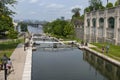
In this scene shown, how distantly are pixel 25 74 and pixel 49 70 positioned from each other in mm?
7088

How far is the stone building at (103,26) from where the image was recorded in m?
59.5

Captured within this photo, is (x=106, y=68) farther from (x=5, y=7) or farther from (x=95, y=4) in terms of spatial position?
(x=95, y=4)

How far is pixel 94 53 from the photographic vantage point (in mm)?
50031

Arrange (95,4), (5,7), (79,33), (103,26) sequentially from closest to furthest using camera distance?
(5,7) → (103,26) → (79,33) → (95,4)

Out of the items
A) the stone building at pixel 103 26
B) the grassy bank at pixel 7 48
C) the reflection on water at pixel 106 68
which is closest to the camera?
the reflection on water at pixel 106 68

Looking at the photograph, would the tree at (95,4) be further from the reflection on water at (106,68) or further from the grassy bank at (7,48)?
the reflection on water at (106,68)

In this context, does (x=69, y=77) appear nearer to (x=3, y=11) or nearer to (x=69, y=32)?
(x=3, y=11)

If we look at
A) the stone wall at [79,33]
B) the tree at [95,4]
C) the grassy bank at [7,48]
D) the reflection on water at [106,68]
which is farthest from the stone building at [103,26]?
the tree at [95,4]

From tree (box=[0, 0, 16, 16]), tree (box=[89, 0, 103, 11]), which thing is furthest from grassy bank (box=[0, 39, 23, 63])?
tree (box=[89, 0, 103, 11])

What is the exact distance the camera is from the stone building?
5950cm

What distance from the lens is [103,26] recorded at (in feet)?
228

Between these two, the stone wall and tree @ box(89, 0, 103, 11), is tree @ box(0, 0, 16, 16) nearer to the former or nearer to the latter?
the stone wall

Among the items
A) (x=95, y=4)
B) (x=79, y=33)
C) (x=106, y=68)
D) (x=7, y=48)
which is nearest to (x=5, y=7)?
A: (x=7, y=48)

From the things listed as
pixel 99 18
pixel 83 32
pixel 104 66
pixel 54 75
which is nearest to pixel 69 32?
pixel 83 32
